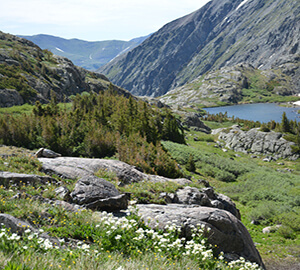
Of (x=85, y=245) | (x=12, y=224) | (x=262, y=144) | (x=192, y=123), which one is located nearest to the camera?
(x=85, y=245)

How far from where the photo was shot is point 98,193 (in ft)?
33.8

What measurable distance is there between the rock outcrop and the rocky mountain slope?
5425 cm

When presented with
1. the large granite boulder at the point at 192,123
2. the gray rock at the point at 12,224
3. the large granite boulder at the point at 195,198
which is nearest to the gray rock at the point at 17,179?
the gray rock at the point at 12,224

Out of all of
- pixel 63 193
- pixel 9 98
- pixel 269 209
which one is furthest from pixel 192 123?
pixel 63 193

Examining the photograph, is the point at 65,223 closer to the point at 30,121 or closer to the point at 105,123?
the point at 30,121

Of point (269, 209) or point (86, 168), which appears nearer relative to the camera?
point (86, 168)

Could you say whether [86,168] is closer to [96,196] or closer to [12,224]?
[96,196]

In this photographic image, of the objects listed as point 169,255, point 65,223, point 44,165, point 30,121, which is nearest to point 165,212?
point 169,255

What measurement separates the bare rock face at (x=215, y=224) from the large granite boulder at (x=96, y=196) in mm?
1125

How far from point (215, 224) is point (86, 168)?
9.12 meters

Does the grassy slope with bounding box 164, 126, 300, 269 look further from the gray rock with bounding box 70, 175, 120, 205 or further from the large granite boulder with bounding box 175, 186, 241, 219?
the gray rock with bounding box 70, 175, 120, 205

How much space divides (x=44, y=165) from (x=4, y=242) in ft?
33.1

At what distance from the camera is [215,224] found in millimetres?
10359

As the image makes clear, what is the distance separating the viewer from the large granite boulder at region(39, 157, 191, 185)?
1378 cm
